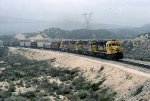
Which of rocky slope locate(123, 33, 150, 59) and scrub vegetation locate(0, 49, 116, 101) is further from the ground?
rocky slope locate(123, 33, 150, 59)

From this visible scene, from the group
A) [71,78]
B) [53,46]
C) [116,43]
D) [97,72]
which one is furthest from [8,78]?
[53,46]

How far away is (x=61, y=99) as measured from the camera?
40.1 metres

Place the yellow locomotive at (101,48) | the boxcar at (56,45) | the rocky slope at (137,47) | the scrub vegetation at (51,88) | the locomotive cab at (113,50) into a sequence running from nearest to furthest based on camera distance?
the scrub vegetation at (51,88)
the locomotive cab at (113,50)
the yellow locomotive at (101,48)
the rocky slope at (137,47)
the boxcar at (56,45)

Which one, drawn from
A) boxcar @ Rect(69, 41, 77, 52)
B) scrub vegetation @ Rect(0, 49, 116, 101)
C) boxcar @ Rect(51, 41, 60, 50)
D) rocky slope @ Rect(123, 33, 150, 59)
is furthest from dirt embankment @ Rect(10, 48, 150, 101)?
boxcar @ Rect(51, 41, 60, 50)

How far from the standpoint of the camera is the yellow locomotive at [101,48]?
2394 inches

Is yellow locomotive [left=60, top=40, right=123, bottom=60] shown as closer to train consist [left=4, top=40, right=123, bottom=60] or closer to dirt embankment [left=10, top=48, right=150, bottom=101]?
train consist [left=4, top=40, right=123, bottom=60]

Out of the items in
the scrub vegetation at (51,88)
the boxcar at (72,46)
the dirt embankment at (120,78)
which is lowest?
Result: the scrub vegetation at (51,88)

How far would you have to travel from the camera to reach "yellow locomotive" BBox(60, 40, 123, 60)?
60812mm

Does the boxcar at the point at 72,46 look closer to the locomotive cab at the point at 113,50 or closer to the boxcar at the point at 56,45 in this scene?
the boxcar at the point at 56,45

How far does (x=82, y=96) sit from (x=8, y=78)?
67.3 feet

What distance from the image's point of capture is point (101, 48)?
6531cm

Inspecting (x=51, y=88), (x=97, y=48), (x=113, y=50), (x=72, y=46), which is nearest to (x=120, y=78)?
(x=51, y=88)

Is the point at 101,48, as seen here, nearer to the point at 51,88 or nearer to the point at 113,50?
the point at 113,50

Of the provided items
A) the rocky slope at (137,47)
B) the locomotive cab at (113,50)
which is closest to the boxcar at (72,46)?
the rocky slope at (137,47)
